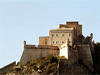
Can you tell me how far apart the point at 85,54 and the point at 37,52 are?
28.2 feet

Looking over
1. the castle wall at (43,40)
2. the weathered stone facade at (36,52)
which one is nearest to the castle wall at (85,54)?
the weathered stone facade at (36,52)

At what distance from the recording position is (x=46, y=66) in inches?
2867

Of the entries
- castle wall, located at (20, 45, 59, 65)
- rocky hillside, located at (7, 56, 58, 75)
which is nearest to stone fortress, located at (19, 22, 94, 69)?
castle wall, located at (20, 45, 59, 65)

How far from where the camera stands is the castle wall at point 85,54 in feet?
249

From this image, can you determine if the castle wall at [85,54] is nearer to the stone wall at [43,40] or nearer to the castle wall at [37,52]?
A: the castle wall at [37,52]

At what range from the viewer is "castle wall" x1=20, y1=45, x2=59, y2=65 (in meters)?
76.6

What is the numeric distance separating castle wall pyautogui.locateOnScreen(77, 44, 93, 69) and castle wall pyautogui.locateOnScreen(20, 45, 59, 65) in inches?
164

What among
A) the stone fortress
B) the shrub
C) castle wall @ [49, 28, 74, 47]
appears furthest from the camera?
castle wall @ [49, 28, 74, 47]

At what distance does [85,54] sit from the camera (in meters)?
76.6

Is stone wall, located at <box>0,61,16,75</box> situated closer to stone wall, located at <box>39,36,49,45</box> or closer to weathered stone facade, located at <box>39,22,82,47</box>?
stone wall, located at <box>39,36,49,45</box>

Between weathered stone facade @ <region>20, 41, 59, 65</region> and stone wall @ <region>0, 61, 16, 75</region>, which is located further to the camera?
stone wall @ <region>0, 61, 16, 75</region>

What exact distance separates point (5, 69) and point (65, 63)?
1151cm

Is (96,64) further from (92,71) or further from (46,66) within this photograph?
(46,66)

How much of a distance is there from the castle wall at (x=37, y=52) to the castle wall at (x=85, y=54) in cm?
418
